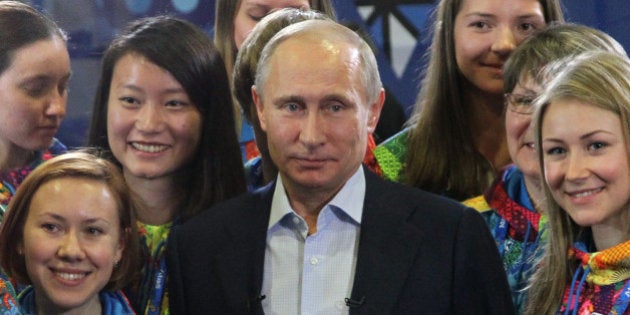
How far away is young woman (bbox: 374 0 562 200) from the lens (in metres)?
3.98

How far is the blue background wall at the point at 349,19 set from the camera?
187 inches

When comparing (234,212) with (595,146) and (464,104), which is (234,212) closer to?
(595,146)

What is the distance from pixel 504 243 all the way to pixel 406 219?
2.05ft

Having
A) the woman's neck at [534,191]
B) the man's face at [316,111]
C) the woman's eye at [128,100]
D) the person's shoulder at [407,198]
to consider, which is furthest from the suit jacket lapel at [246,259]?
the woman's neck at [534,191]

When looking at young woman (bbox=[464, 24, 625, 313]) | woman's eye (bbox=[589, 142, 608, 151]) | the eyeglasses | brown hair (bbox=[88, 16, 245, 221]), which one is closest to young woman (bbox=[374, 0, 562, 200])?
young woman (bbox=[464, 24, 625, 313])

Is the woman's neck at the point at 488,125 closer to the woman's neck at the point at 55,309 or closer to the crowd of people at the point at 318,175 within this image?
the crowd of people at the point at 318,175

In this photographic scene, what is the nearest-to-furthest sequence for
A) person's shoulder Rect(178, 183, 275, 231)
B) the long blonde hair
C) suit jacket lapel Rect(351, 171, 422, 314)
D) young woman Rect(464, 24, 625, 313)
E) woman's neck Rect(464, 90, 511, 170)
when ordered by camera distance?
suit jacket lapel Rect(351, 171, 422, 314), person's shoulder Rect(178, 183, 275, 231), young woman Rect(464, 24, 625, 313), the long blonde hair, woman's neck Rect(464, 90, 511, 170)

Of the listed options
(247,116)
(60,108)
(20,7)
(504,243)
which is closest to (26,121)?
(60,108)

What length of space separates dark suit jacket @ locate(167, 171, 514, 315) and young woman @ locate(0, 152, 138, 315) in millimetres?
274

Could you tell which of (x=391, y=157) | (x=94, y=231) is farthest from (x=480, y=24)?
(x=94, y=231)

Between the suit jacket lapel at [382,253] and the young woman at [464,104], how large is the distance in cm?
80

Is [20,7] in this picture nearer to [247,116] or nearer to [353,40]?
[247,116]

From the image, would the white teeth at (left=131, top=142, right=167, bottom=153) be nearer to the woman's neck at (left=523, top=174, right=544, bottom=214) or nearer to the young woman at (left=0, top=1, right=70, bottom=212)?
the young woman at (left=0, top=1, right=70, bottom=212)

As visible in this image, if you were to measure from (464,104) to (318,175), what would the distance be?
1.16 metres
